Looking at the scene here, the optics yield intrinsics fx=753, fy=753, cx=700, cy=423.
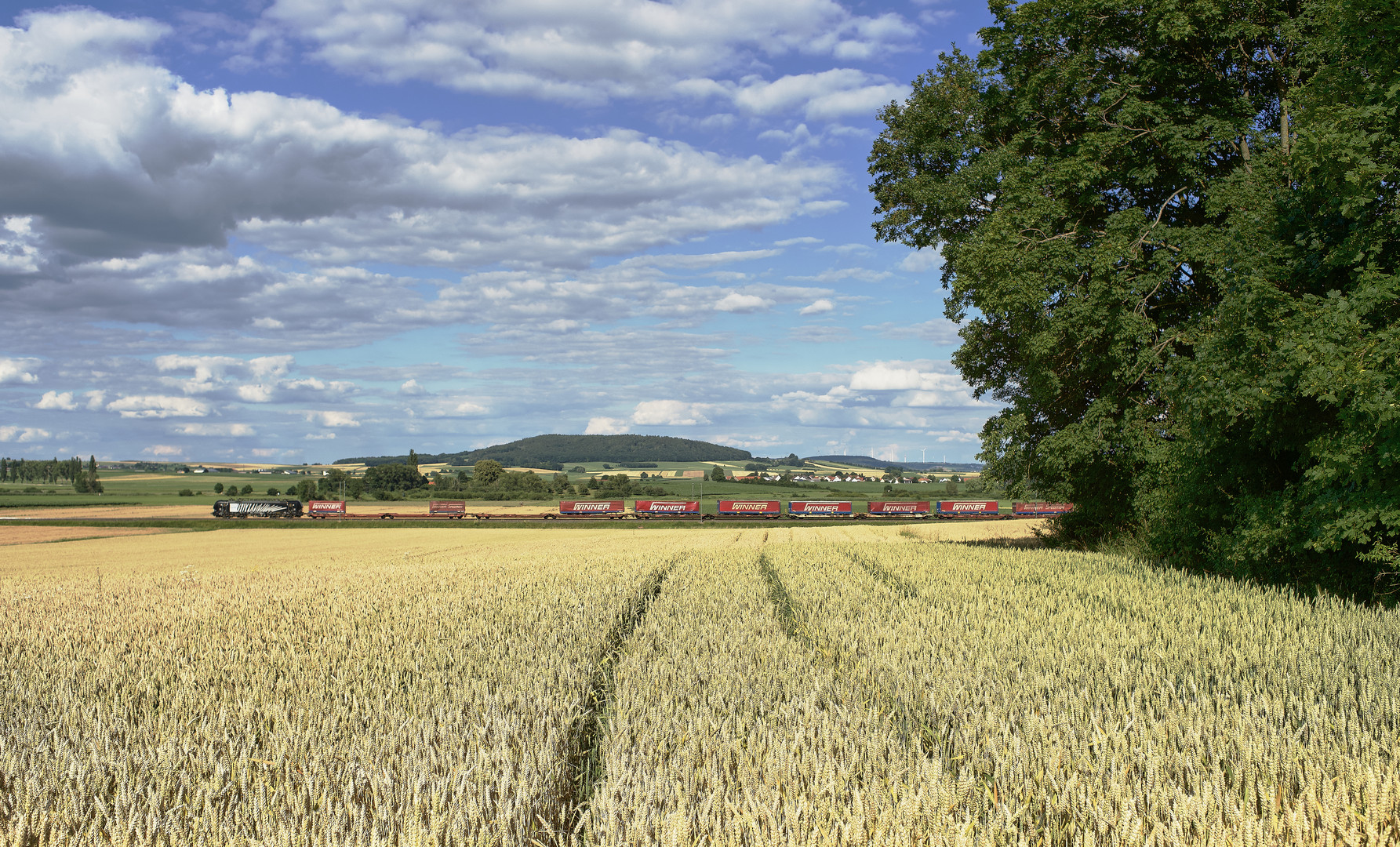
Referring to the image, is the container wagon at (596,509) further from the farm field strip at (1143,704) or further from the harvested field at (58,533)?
the farm field strip at (1143,704)

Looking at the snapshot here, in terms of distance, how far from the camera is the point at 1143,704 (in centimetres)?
529

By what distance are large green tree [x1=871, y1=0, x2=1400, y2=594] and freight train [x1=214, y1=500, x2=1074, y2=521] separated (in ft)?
189

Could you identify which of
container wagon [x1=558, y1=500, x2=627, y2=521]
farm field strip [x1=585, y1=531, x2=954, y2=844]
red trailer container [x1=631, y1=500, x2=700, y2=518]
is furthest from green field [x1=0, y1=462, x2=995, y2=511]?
farm field strip [x1=585, y1=531, x2=954, y2=844]

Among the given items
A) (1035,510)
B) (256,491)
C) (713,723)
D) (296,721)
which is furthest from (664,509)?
(256,491)

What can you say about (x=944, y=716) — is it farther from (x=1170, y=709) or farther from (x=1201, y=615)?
(x=1201, y=615)

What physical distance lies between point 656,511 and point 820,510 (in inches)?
718

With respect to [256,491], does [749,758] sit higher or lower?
higher

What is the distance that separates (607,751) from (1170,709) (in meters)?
3.70

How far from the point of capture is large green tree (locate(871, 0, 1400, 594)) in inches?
490

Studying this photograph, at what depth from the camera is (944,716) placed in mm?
5020

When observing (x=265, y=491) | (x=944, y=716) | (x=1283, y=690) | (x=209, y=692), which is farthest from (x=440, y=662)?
(x=265, y=491)

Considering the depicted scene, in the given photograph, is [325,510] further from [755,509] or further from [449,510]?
[755,509]

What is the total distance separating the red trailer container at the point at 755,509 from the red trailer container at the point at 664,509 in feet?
10.4

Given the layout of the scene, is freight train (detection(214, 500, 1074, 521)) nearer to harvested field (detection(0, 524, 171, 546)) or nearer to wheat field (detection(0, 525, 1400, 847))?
harvested field (detection(0, 524, 171, 546))
